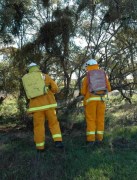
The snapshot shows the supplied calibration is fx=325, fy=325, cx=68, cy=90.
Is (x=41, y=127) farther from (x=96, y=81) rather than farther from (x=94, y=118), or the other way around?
(x=96, y=81)

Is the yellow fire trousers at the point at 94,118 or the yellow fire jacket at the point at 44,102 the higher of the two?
the yellow fire jacket at the point at 44,102

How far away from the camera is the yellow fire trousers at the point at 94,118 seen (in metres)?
7.42

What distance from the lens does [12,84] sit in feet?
34.6

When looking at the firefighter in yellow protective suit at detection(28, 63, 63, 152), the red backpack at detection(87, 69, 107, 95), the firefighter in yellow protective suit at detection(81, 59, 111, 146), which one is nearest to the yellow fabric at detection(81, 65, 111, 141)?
the firefighter in yellow protective suit at detection(81, 59, 111, 146)

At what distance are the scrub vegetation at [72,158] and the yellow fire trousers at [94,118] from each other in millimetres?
306

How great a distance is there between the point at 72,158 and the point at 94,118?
46.0 inches

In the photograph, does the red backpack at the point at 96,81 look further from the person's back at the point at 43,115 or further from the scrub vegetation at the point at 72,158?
the scrub vegetation at the point at 72,158

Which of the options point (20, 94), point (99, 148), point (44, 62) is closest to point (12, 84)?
point (20, 94)

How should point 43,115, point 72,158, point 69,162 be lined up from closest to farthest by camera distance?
point 69,162 → point 72,158 → point 43,115

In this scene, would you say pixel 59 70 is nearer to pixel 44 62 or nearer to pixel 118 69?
pixel 44 62

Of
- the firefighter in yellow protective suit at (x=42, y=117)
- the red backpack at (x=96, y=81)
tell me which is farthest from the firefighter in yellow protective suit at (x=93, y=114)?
the firefighter in yellow protective suit at (x=42, y=117)

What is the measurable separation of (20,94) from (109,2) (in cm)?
390

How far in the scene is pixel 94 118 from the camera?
7.48m

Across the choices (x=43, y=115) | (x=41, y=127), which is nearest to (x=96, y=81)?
(x=43, y=115)
